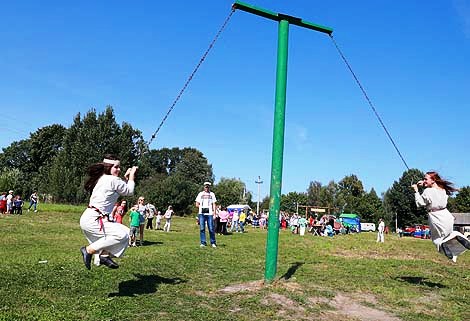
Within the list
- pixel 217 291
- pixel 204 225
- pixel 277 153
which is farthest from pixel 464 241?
pixel 204 225

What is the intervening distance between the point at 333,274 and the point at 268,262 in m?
2.27

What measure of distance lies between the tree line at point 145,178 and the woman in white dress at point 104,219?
2990 cm

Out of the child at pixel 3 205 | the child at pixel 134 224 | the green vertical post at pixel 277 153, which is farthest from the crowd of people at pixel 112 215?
the child at pixel 3 205

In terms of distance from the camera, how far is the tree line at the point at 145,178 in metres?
65.9

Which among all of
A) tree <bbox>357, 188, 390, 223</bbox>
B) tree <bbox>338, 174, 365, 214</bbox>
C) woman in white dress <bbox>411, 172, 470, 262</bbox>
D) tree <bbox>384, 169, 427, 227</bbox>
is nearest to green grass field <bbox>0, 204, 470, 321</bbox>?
woman in white dress <bbox>411, 172, 470, 262</bbox>

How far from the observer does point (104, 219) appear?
7465 mm

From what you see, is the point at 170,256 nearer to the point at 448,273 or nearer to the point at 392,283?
the point at 392,283

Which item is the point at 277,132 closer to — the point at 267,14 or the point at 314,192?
the point at 267,14

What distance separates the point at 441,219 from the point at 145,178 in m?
83.8

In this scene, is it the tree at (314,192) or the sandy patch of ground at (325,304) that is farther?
the tree at (314,192)

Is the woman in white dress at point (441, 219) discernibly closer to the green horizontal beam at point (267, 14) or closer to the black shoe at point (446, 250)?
the black shoe at point (446, 250)

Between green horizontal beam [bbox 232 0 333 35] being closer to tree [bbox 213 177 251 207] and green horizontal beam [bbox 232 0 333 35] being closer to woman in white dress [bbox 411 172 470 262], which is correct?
woman in white dress [bbox 411 172 470 262]

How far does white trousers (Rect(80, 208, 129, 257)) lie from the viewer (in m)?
7.27

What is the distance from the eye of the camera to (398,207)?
9850 cm
